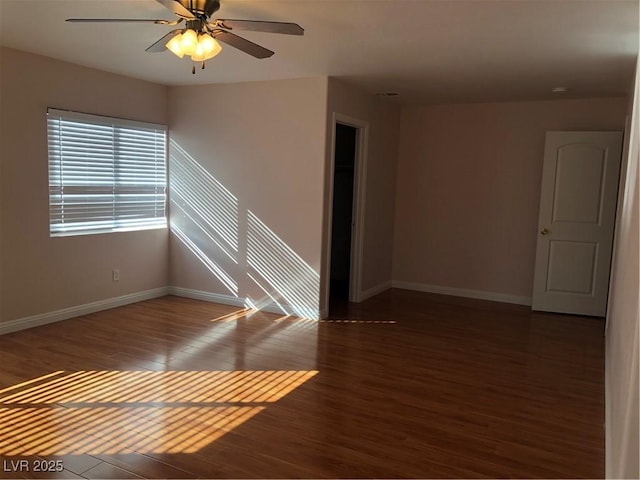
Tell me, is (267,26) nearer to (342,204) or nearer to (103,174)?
(103,174)

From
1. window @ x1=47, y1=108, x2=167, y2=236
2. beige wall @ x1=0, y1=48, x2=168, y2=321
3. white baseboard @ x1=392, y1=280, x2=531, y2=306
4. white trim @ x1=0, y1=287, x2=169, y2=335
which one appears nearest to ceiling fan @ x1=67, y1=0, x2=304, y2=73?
beige wall @ x1=0, y1=48, x2=168, y2=321

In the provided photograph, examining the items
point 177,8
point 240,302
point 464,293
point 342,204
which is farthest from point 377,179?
point 177,8

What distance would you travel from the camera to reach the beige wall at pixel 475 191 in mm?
5910

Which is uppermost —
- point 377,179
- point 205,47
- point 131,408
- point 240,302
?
point 205,47

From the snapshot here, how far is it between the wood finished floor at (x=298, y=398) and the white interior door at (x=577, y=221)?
63 cm

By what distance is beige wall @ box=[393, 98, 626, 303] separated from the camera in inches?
233

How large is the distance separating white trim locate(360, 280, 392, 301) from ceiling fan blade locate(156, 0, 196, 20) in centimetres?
390

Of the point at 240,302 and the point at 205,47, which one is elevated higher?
the point at 205,47

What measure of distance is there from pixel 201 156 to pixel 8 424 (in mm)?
3408

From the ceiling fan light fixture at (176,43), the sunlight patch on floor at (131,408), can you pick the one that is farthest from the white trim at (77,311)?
the ceiling fan light fixture at (176,43)

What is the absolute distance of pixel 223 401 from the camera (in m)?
3.17

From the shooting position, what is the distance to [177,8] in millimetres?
2545

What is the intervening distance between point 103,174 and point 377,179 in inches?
120

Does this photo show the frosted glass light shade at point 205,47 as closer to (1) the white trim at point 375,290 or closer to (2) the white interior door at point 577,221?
(1) the white trim at point 375,290
